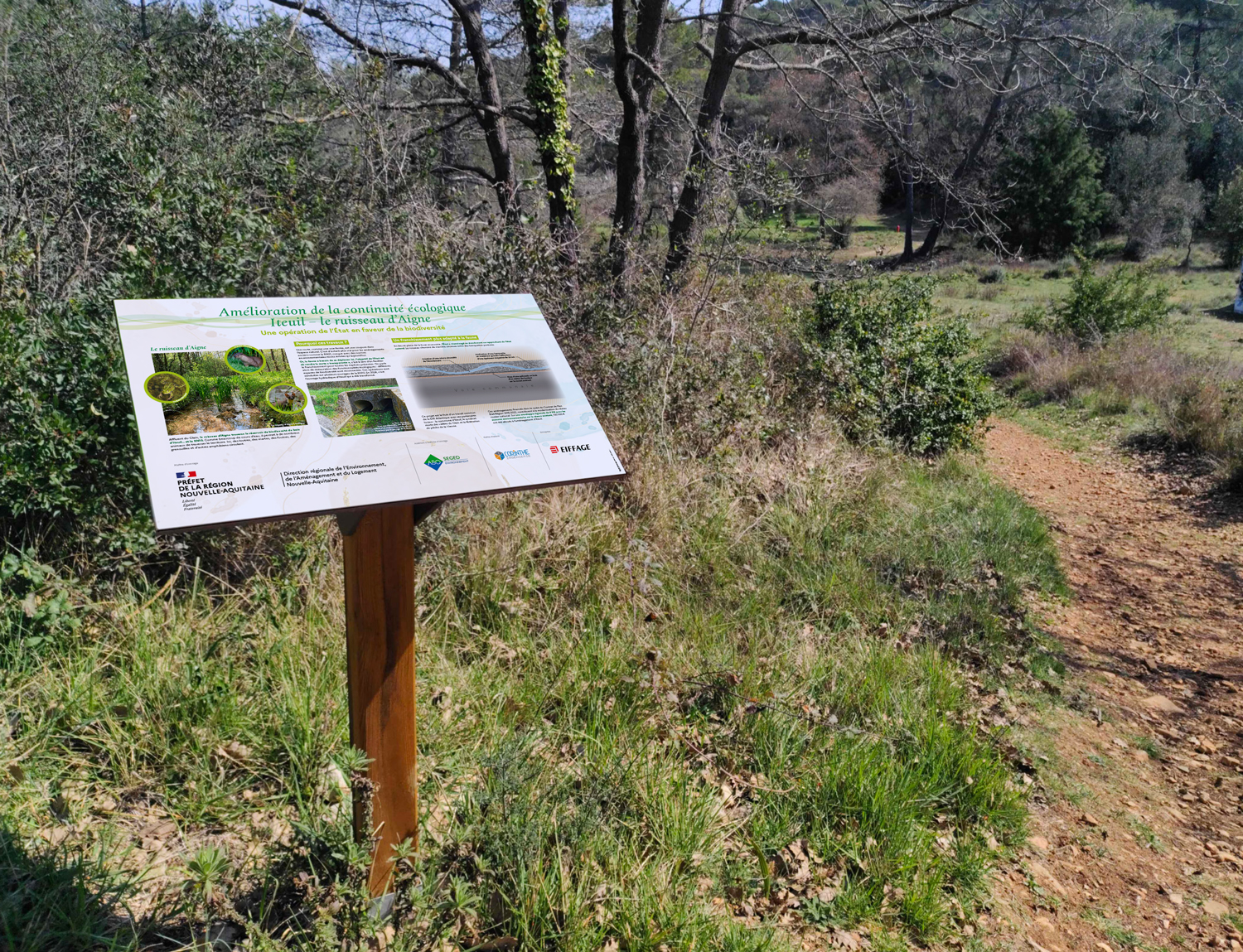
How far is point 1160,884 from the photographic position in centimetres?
336

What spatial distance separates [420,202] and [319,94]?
111 inches

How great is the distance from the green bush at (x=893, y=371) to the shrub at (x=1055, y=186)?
30.3 metres

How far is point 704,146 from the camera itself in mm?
8539

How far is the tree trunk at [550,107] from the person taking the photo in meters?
8.43

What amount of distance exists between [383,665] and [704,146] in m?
7.59

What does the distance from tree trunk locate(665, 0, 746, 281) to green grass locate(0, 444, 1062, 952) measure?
414 centimetres

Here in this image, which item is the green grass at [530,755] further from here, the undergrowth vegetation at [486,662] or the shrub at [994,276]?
the shrub at [994,276]

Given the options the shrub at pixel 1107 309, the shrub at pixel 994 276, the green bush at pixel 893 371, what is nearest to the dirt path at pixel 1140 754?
the green bush at pixel 893 371

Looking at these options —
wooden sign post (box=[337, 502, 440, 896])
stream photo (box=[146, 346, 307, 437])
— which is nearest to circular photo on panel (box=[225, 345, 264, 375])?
stream photo (box=[146, 346, 307, 437])

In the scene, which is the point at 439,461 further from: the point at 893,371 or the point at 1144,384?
the point at 1144,384

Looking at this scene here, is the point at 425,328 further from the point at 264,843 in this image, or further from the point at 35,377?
the point at 35,377

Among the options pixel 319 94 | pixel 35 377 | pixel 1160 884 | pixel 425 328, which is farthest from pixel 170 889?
pixel 319 94

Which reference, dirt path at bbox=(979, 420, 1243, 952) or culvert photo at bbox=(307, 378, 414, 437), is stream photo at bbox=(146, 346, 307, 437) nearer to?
culvert photo at bbox=(307, 378, 414, 437)

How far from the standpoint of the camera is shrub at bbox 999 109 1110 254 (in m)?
35.4
